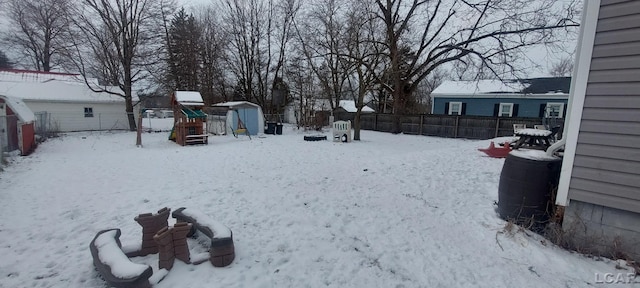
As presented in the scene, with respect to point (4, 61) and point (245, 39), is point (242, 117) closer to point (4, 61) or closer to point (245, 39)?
point (245, 39)

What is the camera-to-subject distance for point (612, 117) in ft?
8.96

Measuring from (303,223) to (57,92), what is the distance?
20.0 meters

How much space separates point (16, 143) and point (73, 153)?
5.15ft

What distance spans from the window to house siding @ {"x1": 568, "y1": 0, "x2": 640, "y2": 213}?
59.9ft

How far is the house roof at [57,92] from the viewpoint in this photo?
15269mm

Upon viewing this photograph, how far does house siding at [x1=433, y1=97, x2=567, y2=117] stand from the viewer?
59.2ft

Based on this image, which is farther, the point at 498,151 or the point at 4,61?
the point at 4,61

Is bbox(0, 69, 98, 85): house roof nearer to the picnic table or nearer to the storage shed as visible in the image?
the storage shed

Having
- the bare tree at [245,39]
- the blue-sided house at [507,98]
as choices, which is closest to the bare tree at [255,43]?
the bare tree at [245,39]

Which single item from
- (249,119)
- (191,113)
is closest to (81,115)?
(191,113)

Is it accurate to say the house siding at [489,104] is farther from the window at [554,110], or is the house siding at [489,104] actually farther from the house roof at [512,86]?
the house roof at [512,86]

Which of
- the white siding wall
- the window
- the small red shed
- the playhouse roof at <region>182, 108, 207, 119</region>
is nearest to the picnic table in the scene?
the playhouse roof at <region>182, 108, 207, 119</region>

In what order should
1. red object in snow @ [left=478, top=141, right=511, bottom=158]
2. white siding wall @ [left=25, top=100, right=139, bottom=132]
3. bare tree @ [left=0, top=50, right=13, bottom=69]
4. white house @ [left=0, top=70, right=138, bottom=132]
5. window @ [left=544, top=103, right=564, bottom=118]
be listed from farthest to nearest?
bare tree @ [left=0, top=50, right=13, bottom=69]
window @ [left=544, top=103, right=564, bottom=118]
white siding wall @ [left=25, top=100, right=139, bottom=132]
white house @ [left=0, top=70, right=138, bottom=132]
red object in snow @ [left=478, top=141, right=511, bottom=158]

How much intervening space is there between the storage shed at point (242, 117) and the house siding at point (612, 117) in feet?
45.3
